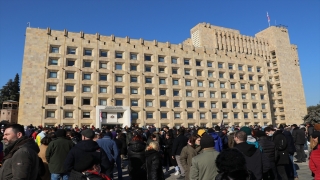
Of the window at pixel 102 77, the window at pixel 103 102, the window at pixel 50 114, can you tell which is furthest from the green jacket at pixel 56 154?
the window at pixel 102 77

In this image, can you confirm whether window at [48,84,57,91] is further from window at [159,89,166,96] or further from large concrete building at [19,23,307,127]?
window at [159,89,166,96]

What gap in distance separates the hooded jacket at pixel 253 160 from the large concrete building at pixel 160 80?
34.7m

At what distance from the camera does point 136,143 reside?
21.3 feet

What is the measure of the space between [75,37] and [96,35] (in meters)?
3.65

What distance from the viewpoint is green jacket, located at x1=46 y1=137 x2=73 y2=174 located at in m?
6.59

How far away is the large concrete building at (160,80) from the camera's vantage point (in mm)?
36844

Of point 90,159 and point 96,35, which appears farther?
point 96,35

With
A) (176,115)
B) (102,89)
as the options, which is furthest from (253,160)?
(176,115)

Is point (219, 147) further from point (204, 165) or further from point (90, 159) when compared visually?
point (90, 159)

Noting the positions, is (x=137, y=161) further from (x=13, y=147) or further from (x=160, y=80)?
(x=160, y=80)

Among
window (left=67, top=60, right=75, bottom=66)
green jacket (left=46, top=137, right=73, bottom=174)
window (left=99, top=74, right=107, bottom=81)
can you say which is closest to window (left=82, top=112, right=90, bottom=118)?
window (left=99, top=74, right=107, bottom=81)

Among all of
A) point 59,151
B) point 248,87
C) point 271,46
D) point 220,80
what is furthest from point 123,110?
point 271,46

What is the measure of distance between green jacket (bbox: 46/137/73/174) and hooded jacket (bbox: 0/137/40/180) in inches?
123

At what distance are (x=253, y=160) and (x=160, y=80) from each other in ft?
131
